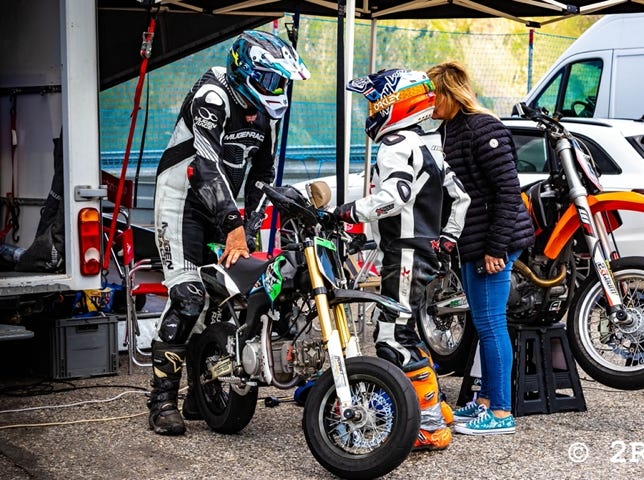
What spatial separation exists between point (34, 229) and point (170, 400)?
187 cm

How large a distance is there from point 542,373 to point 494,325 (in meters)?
0.67

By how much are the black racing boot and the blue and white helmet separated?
128cm

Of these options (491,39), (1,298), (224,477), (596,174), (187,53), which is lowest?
(224,477)

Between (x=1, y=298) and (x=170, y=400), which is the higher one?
(x=1, y=298)

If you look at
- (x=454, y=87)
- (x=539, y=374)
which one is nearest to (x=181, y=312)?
(x=454, y=87)

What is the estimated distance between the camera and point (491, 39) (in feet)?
68.7

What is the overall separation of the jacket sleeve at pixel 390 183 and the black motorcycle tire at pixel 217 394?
3.09 ft

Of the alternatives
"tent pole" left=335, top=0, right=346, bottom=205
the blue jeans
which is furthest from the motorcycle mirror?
the blue jeans

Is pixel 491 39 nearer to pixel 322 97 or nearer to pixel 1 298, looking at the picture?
pixel 322 97

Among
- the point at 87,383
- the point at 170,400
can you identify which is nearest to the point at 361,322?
the point at 87,383

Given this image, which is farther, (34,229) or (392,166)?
(34,229)

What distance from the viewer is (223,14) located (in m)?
8.62

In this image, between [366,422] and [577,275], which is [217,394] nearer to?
[366,422]

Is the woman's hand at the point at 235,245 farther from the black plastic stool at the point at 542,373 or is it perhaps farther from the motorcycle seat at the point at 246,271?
the black plastic stool at the point at 542,373
